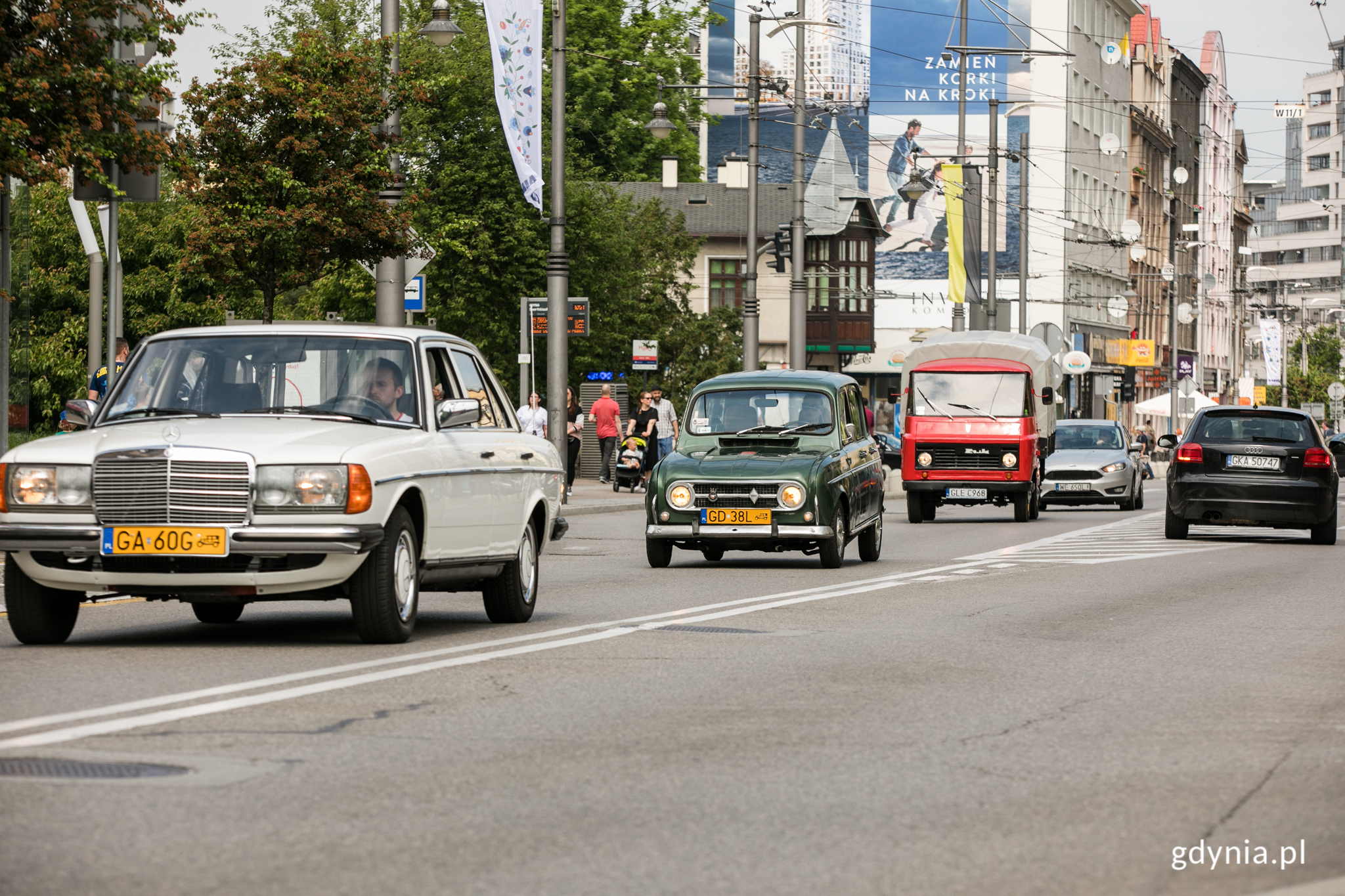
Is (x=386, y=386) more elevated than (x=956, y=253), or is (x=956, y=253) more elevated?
(x=956, y=253)

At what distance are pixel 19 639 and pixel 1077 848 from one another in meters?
6.76

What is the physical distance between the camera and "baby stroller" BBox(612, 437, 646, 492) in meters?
38.6

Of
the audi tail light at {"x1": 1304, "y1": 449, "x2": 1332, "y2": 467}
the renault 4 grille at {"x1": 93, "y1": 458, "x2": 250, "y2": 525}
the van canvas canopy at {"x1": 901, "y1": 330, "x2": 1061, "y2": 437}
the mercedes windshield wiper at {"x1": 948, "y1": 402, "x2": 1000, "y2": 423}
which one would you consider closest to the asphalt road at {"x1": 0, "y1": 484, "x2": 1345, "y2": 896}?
the renault 4 grille at {"x1": 93, "y1": 458, "x2": 250, "y2": 525}

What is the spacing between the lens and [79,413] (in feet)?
38.0

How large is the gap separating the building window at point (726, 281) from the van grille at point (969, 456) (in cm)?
5991

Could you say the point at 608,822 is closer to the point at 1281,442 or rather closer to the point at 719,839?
the point at 719,839

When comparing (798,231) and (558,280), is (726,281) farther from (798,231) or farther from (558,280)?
(558,280)

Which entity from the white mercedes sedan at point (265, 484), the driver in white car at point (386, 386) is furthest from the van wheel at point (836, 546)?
the driver in white car at point (386, 386)

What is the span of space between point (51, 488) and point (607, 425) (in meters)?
30.8

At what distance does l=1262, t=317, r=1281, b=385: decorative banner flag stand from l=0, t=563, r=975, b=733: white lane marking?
79.0m

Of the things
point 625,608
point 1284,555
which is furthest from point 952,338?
point 625,608

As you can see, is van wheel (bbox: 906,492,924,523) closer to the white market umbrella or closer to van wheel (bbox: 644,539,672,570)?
van wheel (bbox: 644,539,672,570)

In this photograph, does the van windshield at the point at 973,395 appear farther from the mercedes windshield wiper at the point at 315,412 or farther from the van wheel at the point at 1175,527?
the mercedes windshield wiper at the point at 315,412

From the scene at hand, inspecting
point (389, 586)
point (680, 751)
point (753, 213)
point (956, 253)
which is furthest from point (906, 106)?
point (680, 751)
